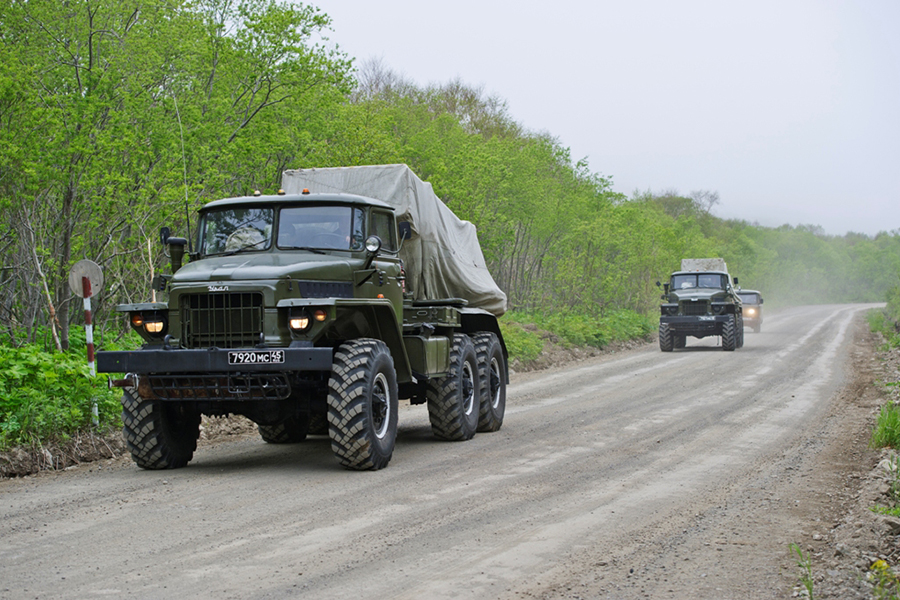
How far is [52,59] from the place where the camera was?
1402 cm

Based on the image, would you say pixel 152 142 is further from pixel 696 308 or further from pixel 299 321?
pixel 696 308

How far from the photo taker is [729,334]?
24875 millimetres

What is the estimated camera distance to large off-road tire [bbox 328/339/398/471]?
7484 mm

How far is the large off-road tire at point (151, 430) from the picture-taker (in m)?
7.96

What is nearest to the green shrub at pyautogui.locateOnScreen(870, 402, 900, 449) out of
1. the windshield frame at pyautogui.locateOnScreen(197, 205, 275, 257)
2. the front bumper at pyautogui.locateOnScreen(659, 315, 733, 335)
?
the windshield frame at pyautogui.locateOnScreen(197, 205, 275, 257)

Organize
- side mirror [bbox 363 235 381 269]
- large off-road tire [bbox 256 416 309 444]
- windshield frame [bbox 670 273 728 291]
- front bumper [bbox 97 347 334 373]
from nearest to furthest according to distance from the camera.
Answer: front bumper [bbox 97 347 334 373] < side mirror [bbox 363 235 381 269] < large off-road tire [bbox 256 416 309 444] < windshield frame [bbox 670 273 728 291]

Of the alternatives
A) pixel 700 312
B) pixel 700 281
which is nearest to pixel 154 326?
pixel 700 312

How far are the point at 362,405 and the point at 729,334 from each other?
19.5m

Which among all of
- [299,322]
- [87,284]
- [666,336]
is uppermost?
[87,284]

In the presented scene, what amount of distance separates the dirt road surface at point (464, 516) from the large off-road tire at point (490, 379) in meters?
0.45

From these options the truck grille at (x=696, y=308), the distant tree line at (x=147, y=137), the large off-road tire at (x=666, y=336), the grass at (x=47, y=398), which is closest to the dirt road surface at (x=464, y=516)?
the grass at (x=47, y=398)

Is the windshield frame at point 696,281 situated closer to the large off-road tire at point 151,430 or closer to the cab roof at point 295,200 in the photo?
the cab roof at point 295,200

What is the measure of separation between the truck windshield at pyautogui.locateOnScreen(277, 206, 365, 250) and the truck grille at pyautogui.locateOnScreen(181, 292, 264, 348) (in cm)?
100

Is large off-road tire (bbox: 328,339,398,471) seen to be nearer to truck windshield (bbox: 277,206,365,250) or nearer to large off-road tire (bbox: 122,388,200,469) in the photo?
truck windshield (bbox: 277,206,365,250)
